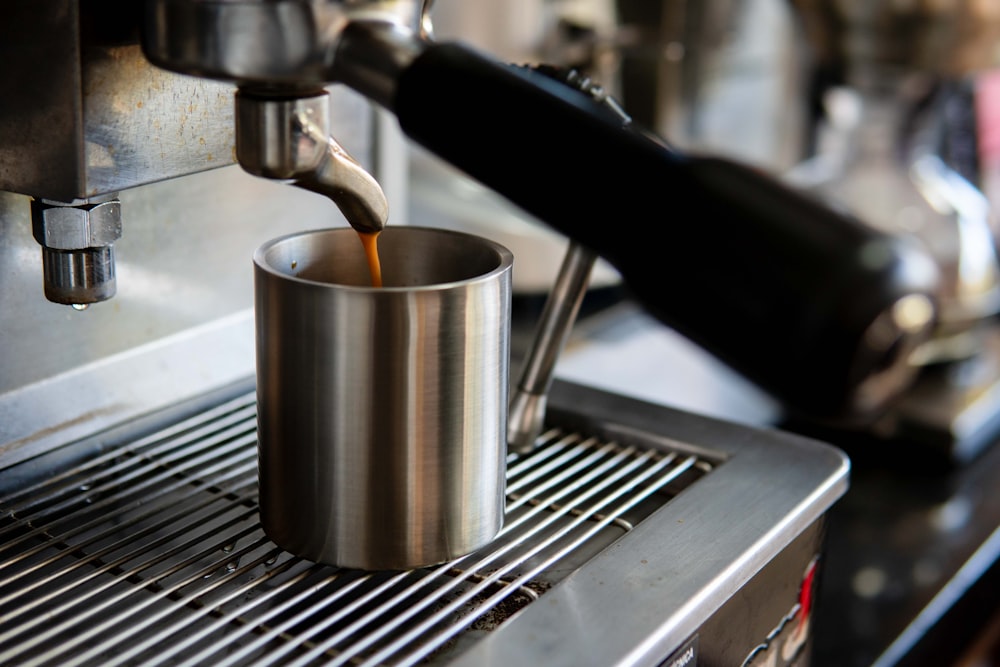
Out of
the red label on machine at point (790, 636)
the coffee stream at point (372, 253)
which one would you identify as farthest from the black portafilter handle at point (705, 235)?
the red label on machine at point (790, 636)

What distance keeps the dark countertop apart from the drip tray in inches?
7.2

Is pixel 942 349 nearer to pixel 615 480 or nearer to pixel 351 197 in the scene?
pixel 615 480

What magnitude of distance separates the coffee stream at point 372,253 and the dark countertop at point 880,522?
0.79 feet

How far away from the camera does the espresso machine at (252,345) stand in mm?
346

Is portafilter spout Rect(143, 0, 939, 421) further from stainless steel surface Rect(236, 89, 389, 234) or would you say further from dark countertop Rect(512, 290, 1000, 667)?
dark countertop Rect(512, 290, 1000, 667)

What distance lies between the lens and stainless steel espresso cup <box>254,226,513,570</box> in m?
0.46

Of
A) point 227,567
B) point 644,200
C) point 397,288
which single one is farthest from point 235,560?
point 644,200

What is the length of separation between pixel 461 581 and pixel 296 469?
82 mm

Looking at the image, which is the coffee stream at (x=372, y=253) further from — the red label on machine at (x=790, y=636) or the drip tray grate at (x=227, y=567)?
the red label on machine at (x=790, y=636)

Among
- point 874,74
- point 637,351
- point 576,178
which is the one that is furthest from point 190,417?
point 874,74

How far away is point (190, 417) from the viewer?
2.15 ft

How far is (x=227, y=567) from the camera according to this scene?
→ 0.50 m

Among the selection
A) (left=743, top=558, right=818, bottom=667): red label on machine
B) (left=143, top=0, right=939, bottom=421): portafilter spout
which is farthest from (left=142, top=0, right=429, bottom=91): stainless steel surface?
(left=743, top=558, right=818, bottom=667): red label on machine

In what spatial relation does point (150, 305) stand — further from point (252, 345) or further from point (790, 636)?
point (790, 636)
